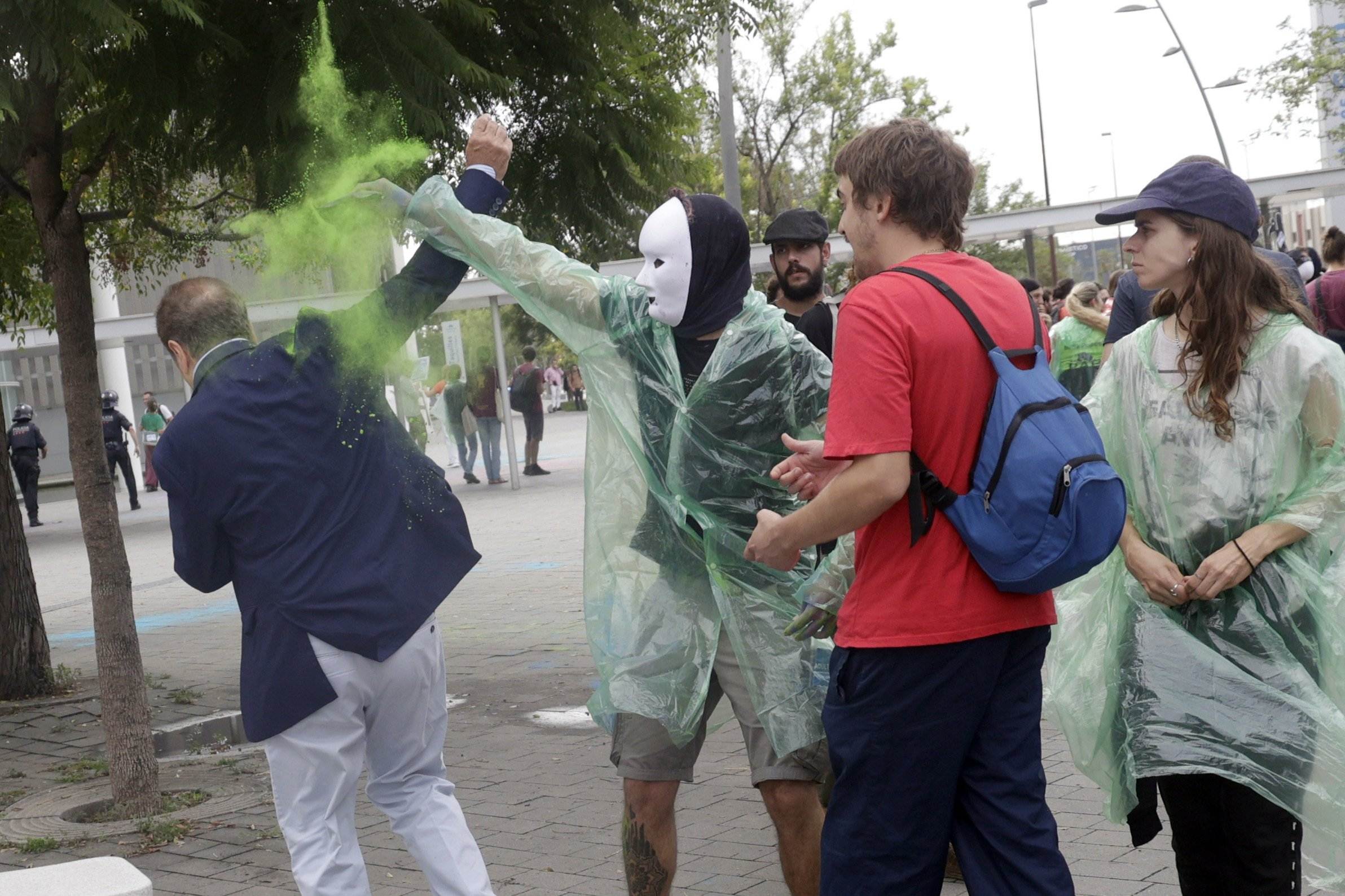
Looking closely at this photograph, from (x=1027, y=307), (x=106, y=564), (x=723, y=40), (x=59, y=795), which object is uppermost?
(x=723, y=40)

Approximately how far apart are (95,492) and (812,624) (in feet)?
→ 11.8

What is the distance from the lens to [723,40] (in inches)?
631

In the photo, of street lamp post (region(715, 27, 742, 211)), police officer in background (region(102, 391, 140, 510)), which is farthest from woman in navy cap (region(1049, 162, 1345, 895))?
police officer in background (region(102, 391, 140, 510))

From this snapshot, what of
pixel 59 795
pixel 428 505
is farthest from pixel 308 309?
pixel 59 795

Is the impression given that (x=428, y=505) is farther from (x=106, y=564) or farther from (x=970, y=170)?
(x=106, y=564)

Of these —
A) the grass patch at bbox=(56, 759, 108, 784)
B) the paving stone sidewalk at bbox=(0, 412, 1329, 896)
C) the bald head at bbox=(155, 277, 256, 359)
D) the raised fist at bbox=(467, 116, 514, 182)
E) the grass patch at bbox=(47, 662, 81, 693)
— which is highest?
the raised fist at bbox=(467, 116, 514, 182)

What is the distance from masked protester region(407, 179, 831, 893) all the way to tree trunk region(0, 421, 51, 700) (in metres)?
5.17

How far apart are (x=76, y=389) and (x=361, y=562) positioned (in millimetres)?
2867

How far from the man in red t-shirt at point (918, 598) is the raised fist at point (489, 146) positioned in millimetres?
1111

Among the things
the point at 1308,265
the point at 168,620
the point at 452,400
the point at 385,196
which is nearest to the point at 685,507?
the point at 452,400

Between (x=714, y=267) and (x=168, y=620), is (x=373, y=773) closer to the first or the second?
(x=714, y=267)

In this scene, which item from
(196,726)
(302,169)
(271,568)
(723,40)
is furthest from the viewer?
(723,40)

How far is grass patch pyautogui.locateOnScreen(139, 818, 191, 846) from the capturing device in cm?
485

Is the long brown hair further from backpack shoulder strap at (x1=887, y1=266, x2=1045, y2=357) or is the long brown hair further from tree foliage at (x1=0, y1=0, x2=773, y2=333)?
tree foliage at (x1=0, y1=0, x2=773, y2=333)
